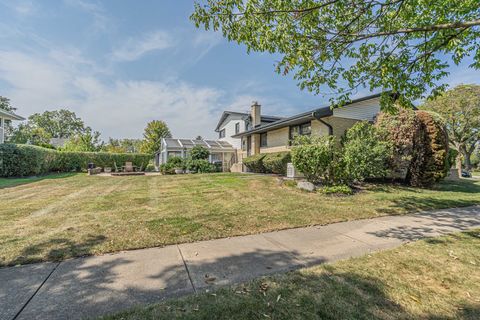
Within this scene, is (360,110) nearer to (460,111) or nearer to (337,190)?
(337,190)

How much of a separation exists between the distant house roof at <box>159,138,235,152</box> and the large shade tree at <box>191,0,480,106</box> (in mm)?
20354

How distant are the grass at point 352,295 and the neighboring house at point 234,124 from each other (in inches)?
775

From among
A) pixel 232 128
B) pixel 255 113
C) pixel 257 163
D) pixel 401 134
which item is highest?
pixel 255 113

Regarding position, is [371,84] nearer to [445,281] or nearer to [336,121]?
[445,281]

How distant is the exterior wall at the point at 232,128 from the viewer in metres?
25.8

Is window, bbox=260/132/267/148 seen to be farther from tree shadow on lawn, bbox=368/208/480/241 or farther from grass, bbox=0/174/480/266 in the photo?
tree shadow on lawn, bbox=368/208/480/241

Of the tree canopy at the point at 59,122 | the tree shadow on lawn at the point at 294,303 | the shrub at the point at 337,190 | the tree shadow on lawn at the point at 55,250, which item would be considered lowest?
the tree shadow on lawn at the point at 294,303

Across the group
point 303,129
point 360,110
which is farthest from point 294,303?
point 360,110

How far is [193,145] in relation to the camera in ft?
88.6

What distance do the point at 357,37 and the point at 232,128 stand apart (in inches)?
881

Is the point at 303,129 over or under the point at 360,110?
under

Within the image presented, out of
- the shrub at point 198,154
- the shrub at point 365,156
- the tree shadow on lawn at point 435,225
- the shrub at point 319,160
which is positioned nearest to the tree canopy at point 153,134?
the shrub at point 198,154

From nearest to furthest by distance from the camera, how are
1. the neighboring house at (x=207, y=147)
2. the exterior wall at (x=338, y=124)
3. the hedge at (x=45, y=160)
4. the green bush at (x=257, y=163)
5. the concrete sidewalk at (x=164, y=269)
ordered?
the concrete sidewalk at (x=164, y=269) < the exterior wall at (x=338, y=124) < the hedge at (x=45, y=160) < the green bush at (x=257, y=163) < the neighboring house at (x=207, y=147)

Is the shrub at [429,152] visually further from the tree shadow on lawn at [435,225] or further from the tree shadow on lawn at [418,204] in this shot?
the tree shadow on lawn at [435,225]
